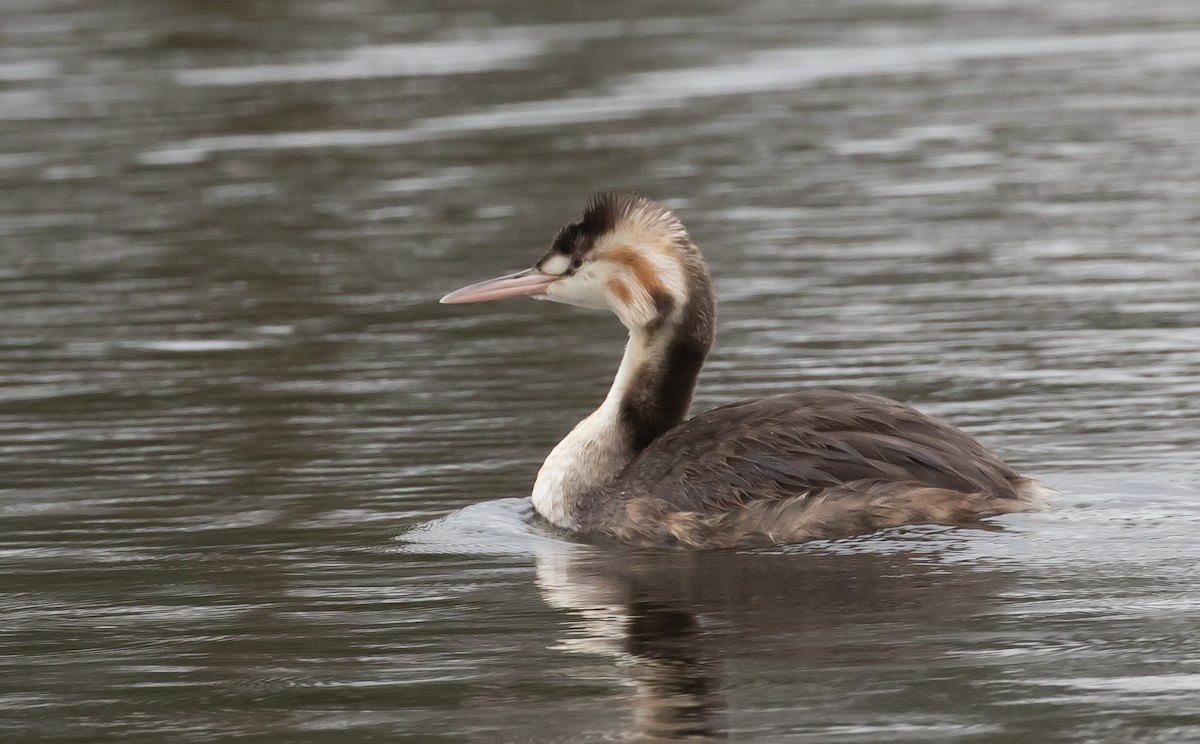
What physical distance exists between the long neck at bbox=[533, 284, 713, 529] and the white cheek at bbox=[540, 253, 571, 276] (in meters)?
0.41

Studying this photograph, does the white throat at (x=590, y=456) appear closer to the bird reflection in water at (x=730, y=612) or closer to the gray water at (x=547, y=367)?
the gray water at (x=547, y=367)

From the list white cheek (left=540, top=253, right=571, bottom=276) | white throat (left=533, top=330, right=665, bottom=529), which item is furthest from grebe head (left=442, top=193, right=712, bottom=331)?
white throat (left=533, top=330, right=665, bottom=529)

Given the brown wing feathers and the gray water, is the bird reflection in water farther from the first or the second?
the brown wing feathers

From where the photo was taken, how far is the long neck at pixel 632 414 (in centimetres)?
923

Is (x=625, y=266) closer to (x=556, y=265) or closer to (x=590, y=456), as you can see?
(x=556, y=265)

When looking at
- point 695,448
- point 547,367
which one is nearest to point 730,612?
point 695,448

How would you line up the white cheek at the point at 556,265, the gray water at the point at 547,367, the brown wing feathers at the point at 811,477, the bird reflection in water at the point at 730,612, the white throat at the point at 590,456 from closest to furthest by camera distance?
the bird reflection in water at the point at 730,612 → the gray water at the point at 547,367 → the brown wing feathers at the point at 811,477 → the white throat at the point at 590,456 → the white cheek at the point at 556,265

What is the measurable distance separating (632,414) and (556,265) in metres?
0.73

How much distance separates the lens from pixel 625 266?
30.5 feet

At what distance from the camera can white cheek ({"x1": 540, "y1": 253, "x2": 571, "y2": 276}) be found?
947 cm

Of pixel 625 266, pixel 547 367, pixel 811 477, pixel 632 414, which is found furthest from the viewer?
pixel 547 367

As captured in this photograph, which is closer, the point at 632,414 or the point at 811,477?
the point at 811,477

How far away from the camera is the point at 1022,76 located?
21.9 metres

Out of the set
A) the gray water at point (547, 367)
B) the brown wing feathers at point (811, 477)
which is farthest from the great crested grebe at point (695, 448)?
the gray water at point (547, 367)
